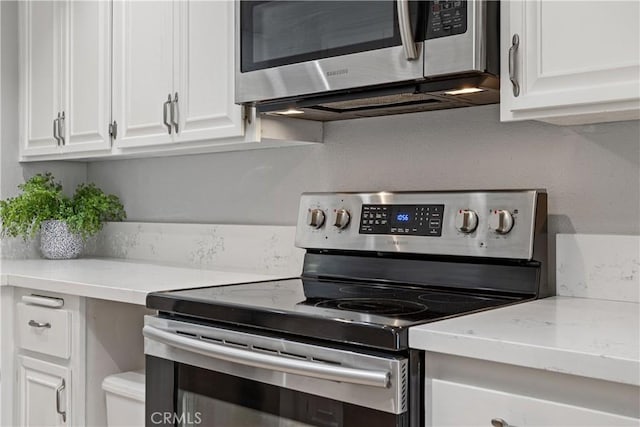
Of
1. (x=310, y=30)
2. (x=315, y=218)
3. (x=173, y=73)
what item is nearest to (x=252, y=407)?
(x=315, y=218)

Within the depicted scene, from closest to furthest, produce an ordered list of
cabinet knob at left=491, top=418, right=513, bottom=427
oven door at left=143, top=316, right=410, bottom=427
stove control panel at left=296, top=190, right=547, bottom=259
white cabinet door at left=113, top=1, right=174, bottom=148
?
cabinet knob at left=491, top=418, right=513, bottom=427 < oven door at left=143, top=316, right=410, bottom=427 < stove control panel at left=296, top=190, right=547, bottom=259 < white cabinet door at left=113, top=1, right=174, bottom=148

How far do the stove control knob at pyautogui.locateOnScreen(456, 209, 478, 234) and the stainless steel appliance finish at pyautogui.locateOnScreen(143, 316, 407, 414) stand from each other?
554 millimetres

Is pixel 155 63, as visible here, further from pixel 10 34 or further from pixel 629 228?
pixel 629 228

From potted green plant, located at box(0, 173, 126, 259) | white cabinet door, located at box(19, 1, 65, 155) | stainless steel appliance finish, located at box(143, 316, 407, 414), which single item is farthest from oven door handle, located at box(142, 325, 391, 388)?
white cabinet door, located at box(19, 1, 65, 155)

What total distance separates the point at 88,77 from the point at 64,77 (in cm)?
18

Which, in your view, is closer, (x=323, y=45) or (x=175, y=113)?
(x=323, y=45)

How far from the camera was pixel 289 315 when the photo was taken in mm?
1369

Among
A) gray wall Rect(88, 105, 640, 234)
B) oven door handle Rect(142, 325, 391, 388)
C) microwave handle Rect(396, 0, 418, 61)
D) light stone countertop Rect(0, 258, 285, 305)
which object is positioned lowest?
oven door handle Rect(142, 325, 391, 388)

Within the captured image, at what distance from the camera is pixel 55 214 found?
9.25 ft

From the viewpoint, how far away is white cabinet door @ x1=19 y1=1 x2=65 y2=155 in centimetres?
272

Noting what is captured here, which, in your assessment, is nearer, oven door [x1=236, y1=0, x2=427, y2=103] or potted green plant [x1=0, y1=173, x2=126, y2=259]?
oven door [x1=236, y1=0, x2=427, y2=103]

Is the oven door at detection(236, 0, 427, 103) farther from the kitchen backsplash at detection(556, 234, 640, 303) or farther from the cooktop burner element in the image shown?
the kitchen backsplash at detection(556, 234, 640, 303)

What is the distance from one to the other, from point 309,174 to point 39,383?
43.2 inches

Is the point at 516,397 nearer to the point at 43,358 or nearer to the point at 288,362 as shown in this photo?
the point at 288,362
